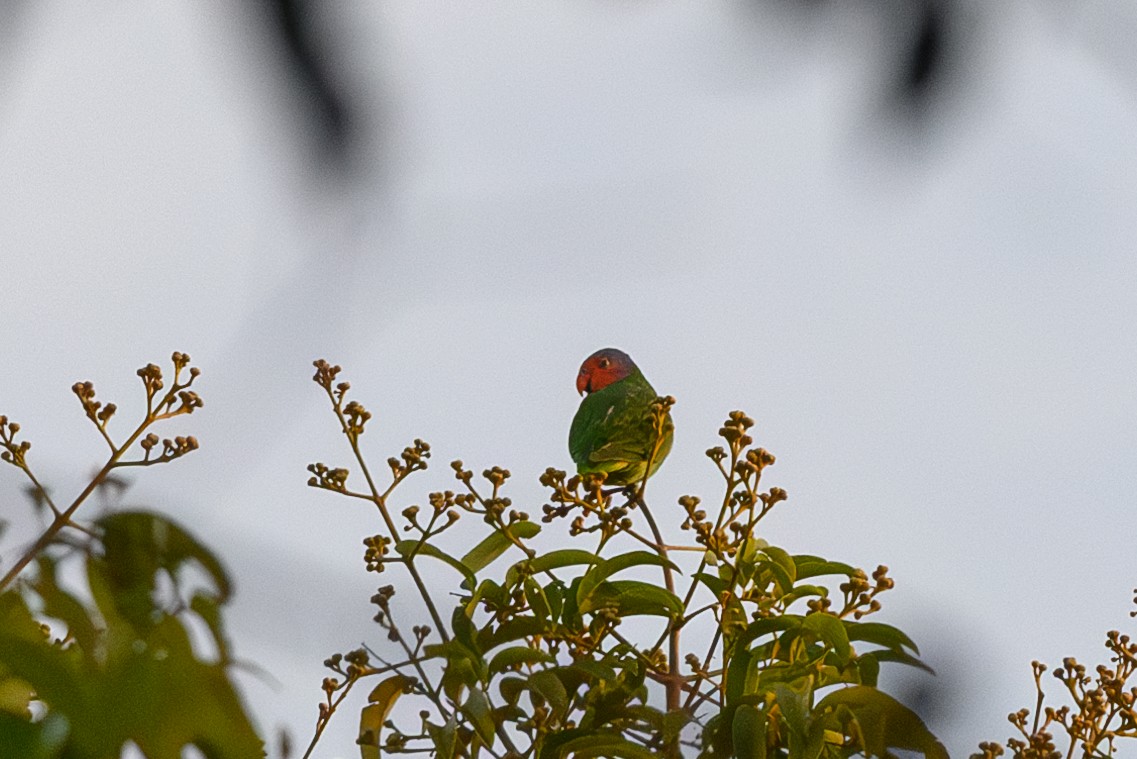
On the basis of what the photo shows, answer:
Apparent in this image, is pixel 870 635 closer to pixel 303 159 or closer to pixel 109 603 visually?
pixel 109 603

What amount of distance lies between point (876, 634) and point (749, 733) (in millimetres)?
226

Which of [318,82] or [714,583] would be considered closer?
[318,82]

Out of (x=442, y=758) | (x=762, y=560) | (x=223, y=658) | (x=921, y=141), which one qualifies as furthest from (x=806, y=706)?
(x=921, y=141)

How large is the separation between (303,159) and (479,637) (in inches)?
38.4

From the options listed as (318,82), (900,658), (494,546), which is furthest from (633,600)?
(318,82)

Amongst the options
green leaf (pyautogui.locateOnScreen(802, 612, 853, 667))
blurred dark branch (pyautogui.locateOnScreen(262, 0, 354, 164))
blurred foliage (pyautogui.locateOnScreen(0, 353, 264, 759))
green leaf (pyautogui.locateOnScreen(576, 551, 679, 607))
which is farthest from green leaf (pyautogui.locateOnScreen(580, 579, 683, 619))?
blurred dark branch (pyautogui.locateOnScreen(262, 0, 354, 164))

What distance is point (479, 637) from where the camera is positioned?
1.21 metres

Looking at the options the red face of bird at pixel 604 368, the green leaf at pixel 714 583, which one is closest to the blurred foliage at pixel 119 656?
the green leaf at pixel 714 583

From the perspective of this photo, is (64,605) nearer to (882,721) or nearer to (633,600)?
(633,600)

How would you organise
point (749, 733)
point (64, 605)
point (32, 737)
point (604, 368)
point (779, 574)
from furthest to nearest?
point (604, 368) < point (779, 574) < point (749, 733) < point (64, 605) < point (32, 737)

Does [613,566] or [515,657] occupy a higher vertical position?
[613,566]

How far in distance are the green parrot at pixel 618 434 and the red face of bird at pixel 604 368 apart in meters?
0.20

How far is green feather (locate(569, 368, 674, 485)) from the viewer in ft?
4.45

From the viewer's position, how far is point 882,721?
3.67 feet
